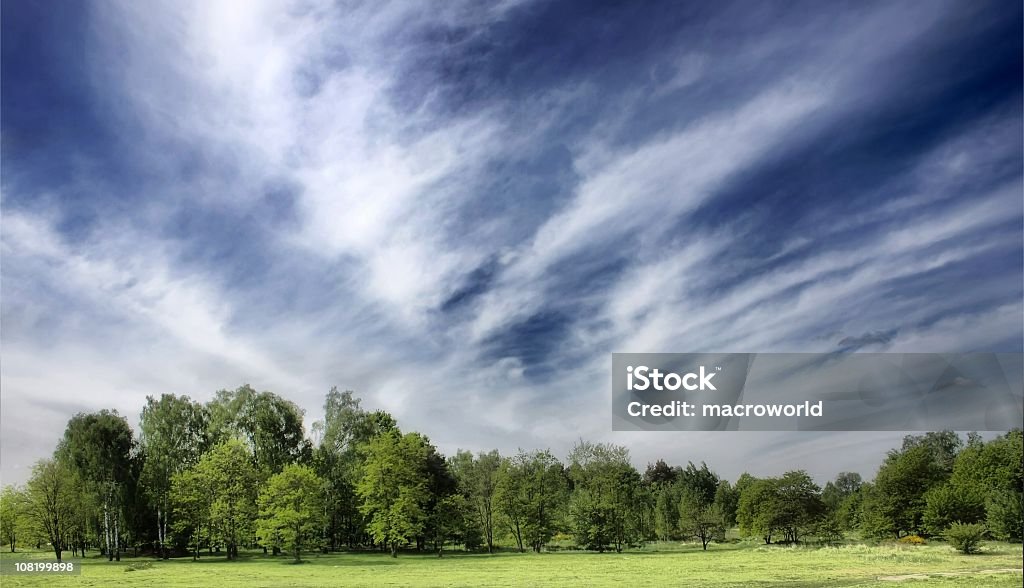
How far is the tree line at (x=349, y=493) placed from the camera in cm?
6762

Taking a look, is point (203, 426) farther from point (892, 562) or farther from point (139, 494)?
point (892, 562)

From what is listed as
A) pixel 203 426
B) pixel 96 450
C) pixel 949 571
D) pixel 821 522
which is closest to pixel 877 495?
pixel 821 522

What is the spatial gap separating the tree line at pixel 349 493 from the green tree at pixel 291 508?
0.15 m

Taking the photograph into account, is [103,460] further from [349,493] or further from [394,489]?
[394,489]

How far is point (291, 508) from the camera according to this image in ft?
216

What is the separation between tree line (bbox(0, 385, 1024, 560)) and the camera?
222 feet

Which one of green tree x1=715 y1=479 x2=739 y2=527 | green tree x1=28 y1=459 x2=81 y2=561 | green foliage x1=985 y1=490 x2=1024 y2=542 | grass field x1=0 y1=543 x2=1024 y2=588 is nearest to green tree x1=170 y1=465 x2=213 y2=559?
green tree x1=28 y1=459 x2=81 y2=561

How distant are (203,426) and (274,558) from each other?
20415 millimetres

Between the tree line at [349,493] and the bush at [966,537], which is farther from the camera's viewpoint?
the tree line at [349,493]

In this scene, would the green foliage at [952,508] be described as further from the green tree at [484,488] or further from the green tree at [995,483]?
the green tree at [484,488]

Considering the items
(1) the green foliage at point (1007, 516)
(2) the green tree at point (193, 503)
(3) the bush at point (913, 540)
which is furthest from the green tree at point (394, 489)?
(1) the green foliage at point (1007, 516)

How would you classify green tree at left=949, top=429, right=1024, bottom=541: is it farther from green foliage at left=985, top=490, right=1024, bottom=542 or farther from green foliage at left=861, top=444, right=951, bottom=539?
green foliage at left=861, top=444, right=951, bottom=539

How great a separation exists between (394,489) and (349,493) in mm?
9779

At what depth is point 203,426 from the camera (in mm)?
78938
